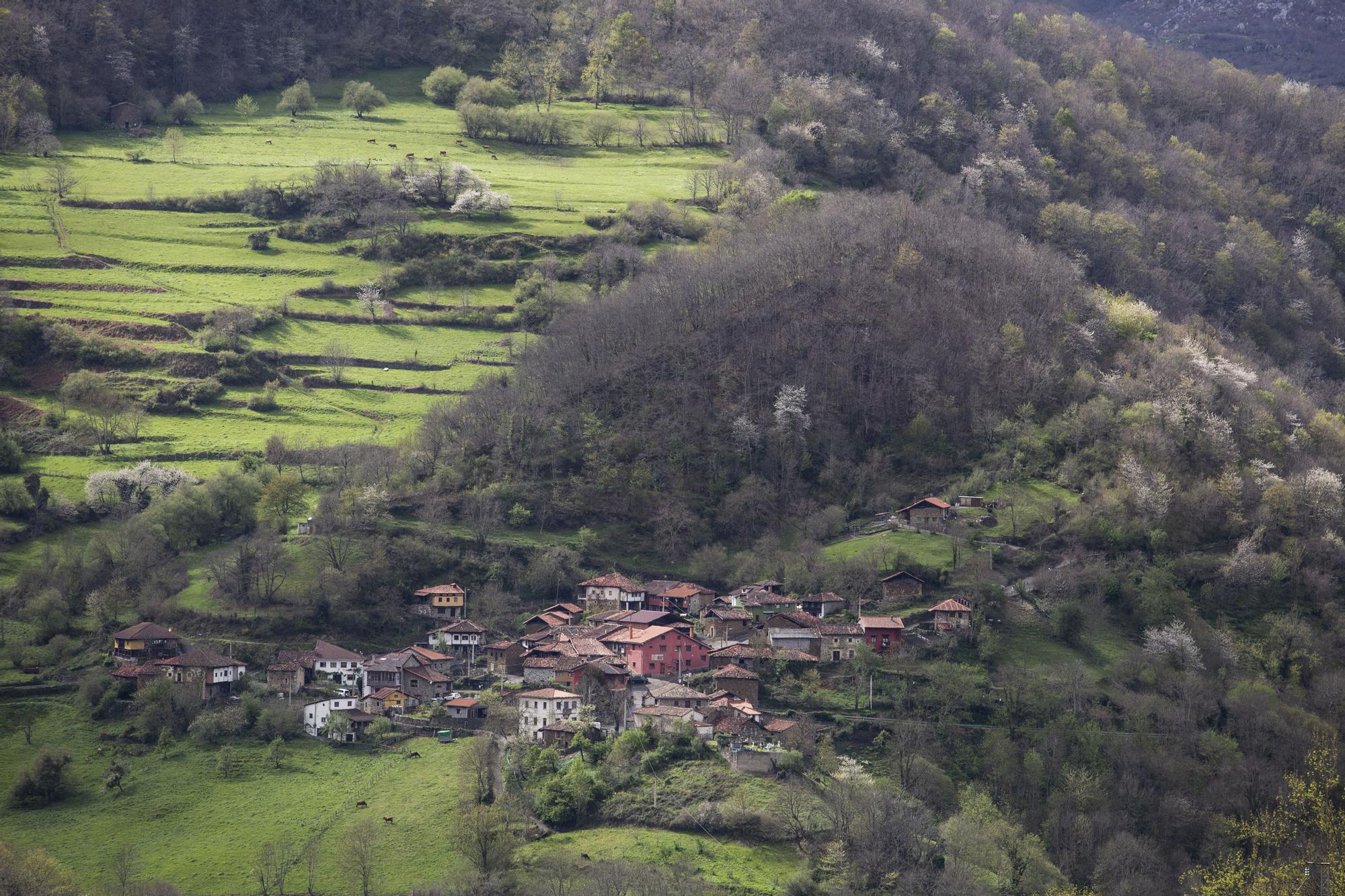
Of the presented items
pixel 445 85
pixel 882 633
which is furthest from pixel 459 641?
pixel 445 85

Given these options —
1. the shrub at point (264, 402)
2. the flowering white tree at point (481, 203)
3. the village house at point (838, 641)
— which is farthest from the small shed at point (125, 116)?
the village house at point (838, 641)

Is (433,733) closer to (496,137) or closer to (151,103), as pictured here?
(496,137)

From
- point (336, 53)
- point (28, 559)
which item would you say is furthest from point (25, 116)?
point (28, 559)

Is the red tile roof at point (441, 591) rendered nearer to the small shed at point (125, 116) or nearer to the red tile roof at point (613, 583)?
the red tile roof at point (613, 583)

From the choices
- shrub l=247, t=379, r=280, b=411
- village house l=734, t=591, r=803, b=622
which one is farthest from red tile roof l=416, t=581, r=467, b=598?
shrub l=247, t=379, r=280, b=411

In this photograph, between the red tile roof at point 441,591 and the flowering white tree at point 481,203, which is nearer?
the red tile roof at point 441,591

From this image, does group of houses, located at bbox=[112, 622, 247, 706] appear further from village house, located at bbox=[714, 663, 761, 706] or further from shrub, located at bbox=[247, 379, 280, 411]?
shrub, located at bbox=[247, 379, 280, 411]
